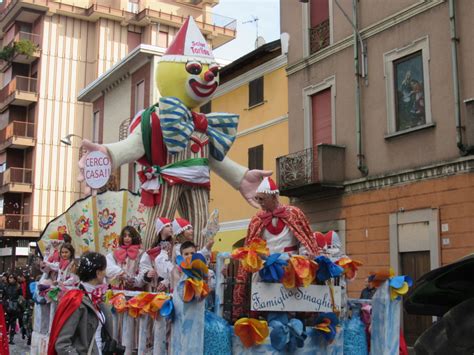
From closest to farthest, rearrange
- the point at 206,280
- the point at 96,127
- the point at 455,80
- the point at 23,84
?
the point at 206,280 < the point at 455,80 < the point at 96,127 < the point at 23,84

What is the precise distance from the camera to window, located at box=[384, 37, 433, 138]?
48.2 ft

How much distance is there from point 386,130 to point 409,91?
1.02m

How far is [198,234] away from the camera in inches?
289

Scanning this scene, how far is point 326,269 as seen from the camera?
5277mm

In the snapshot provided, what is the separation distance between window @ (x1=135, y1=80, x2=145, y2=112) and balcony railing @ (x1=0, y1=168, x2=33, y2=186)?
1068 cm

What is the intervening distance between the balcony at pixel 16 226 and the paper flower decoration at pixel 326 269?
3102 centimetres

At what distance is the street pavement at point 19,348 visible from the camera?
1160cm

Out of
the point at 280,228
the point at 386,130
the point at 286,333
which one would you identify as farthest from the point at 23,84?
the point at 286,333

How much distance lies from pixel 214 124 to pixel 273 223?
245cm

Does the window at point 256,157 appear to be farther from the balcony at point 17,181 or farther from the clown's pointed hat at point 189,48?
the balcony at point 17,181

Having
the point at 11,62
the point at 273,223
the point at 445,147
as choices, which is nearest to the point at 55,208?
the point at 11,62

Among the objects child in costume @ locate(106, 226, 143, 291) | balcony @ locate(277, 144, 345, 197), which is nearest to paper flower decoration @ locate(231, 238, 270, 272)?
child in costume @ locate(106, 226, 143, 291)

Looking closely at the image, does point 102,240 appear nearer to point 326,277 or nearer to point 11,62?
point 326,277

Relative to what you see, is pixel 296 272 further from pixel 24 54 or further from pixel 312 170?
pixel 24 54
